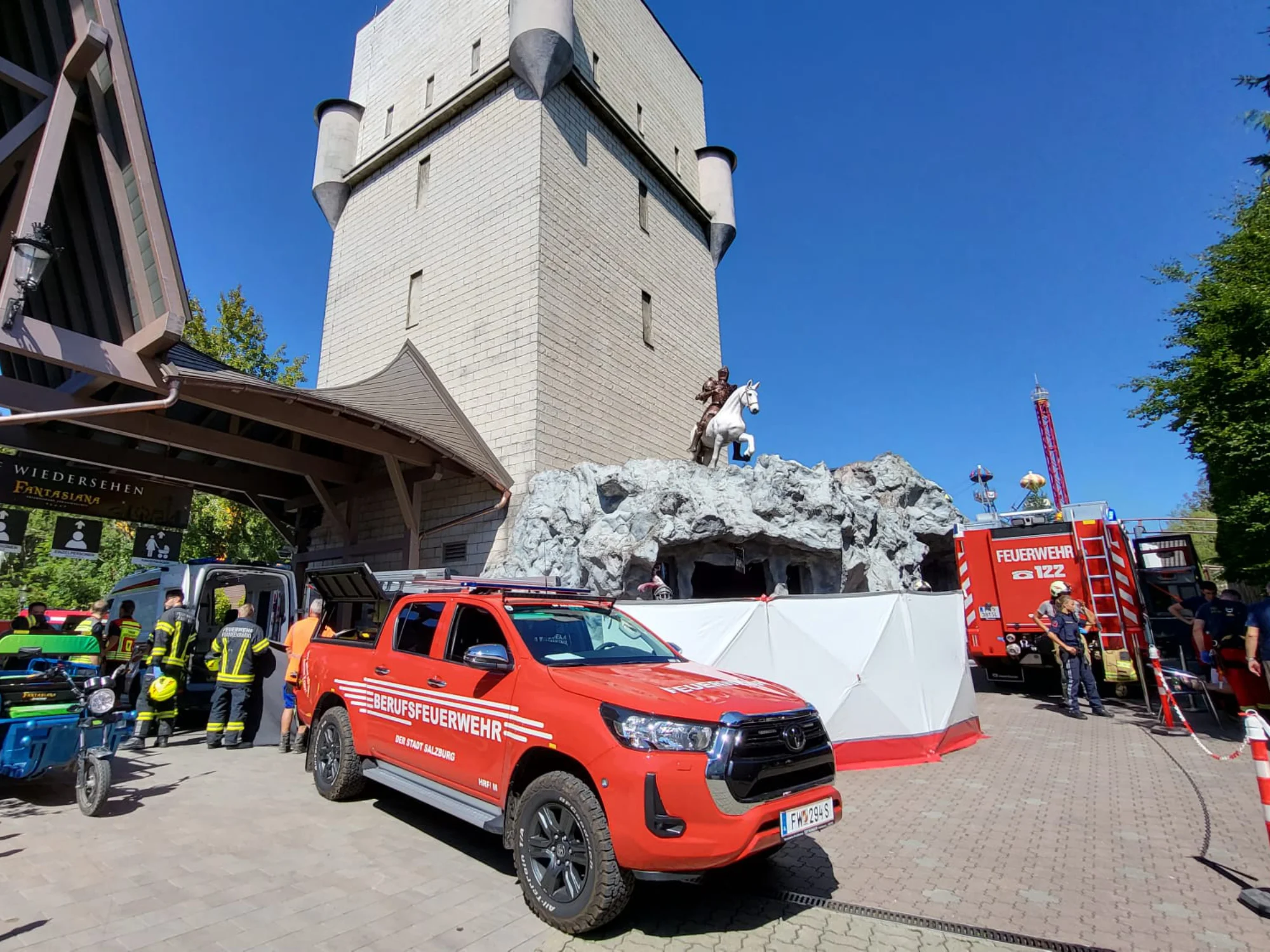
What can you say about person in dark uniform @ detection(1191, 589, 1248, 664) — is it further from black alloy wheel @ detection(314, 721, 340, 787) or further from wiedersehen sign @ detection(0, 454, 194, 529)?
wiedersehen sign @ detection(0, 454, 194, 529)

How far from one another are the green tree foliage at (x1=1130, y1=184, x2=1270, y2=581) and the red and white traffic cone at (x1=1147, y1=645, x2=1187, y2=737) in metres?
4.01

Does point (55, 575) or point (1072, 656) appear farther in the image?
point (55, 575)

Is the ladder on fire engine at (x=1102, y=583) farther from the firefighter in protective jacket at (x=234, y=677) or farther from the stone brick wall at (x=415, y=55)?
the stone brick wall at (x=415, y=55)

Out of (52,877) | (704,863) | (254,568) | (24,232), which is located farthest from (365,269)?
(704,863)

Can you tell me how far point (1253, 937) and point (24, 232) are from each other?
1052 centimetres

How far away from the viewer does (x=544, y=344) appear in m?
13.9

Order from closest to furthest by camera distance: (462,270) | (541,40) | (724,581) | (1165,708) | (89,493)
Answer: (1165,708) < (89,493) < (541,40) < (462,270) < (724,581)

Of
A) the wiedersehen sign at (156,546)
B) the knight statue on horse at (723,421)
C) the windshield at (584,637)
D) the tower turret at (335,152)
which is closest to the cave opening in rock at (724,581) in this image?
the knight statue on horse at (723,421)

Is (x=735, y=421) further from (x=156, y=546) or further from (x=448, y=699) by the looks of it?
(x=156, y=546)

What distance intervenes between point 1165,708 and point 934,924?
7.84 metres

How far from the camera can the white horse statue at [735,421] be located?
14.9m

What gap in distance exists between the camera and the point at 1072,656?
380 inches

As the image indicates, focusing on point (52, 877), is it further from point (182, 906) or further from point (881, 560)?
point (881, 560)

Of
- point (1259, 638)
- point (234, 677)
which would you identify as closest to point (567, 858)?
point (234, 677)
